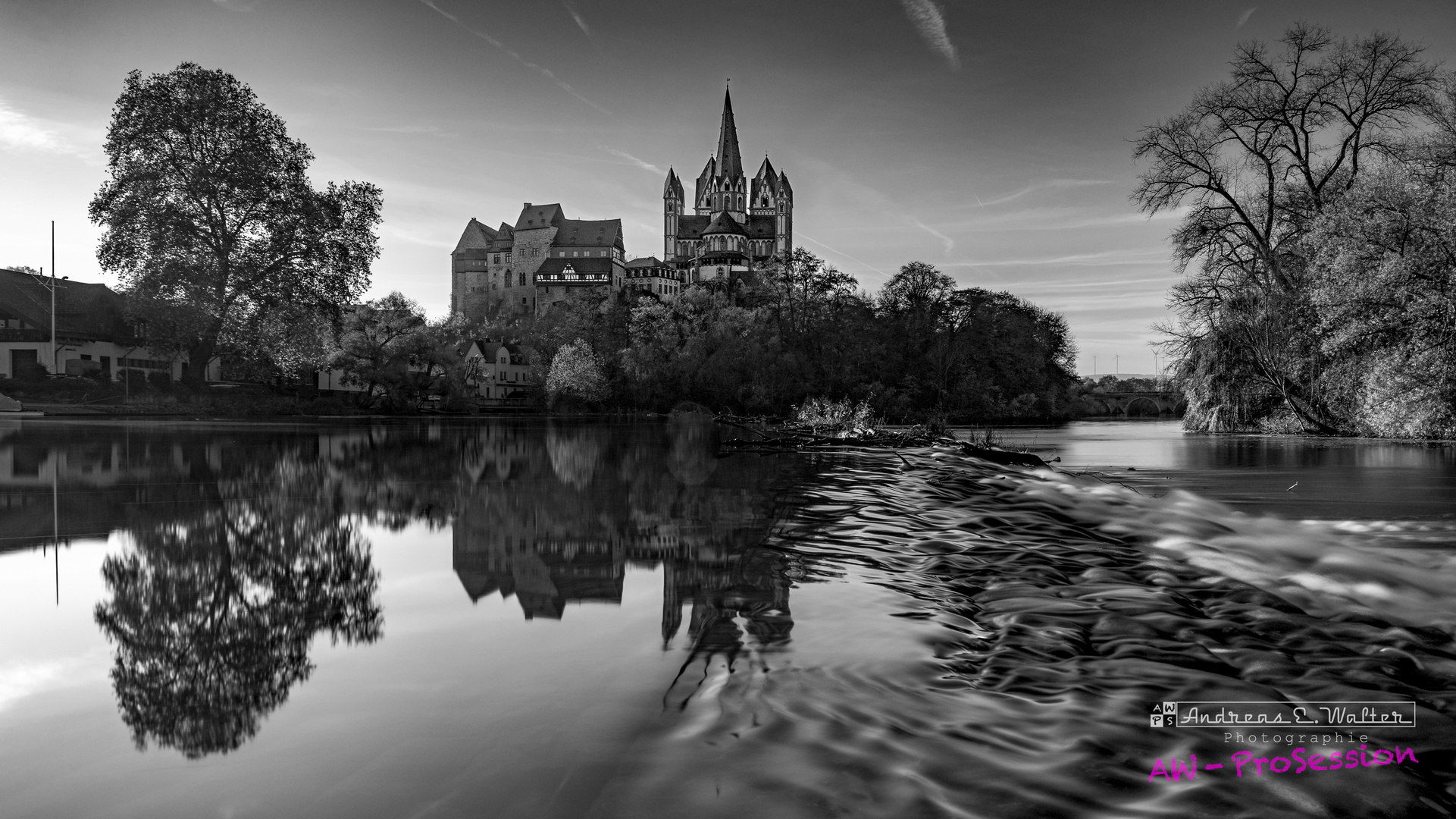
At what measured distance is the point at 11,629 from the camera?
436 centimetres

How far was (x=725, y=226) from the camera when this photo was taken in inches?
6678

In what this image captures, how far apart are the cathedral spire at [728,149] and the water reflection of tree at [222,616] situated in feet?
633

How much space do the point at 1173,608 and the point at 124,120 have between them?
52.2 metres

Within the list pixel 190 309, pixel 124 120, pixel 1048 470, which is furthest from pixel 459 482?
pixel 124 120

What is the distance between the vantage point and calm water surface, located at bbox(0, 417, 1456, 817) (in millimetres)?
2600

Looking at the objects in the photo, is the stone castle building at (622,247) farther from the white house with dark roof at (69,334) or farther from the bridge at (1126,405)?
the white house with dark roof at (69,334)

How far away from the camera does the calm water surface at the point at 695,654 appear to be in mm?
2600

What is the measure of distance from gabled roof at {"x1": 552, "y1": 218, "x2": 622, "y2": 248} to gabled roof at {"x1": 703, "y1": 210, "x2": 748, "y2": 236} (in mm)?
19352

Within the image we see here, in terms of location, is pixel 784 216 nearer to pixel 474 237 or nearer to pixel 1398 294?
pixel 474 237

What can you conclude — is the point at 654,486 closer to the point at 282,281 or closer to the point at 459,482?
the point at 459,482

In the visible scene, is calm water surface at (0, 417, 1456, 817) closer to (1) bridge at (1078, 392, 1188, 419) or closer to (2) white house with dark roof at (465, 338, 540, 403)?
(1) bridge at (1078, 392, 1188, 419)

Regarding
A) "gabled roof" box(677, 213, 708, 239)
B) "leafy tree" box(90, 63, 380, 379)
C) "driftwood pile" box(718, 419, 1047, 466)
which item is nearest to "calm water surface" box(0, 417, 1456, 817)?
"driftwood pile" box(718, 419, 1047, 466)

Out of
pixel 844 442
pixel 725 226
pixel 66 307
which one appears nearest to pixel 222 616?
pixel 844 442

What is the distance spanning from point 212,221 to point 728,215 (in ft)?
442
